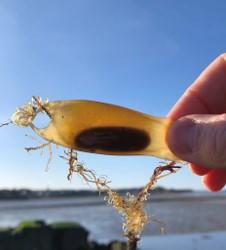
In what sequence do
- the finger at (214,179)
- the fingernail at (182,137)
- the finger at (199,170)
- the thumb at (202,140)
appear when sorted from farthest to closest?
1. the finger at (214,179)
2. the finger at (199,170)
3. the thumb at (202,140)
4. the fingernail at (182,137)

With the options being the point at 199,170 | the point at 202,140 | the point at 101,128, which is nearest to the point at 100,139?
the point at 101,128

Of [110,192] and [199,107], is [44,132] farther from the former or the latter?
[199,107]

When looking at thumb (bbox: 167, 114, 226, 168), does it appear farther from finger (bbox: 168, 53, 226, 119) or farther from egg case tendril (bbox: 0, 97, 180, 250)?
finger (bbox: 168, 53, 226, 119)

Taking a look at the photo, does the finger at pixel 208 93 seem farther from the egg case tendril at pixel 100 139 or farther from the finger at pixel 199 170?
the egg case tendril at pixel 100 139

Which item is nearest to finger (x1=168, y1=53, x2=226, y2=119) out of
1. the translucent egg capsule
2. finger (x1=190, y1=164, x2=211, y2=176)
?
finger (x1=190, y1=164, x2=211, y2=176)

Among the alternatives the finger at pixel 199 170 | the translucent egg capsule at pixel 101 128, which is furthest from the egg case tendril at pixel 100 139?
the finger at pixel 199 170

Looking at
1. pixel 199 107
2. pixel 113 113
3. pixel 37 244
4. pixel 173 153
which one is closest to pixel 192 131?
pixel 173 153

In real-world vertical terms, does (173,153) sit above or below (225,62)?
below
